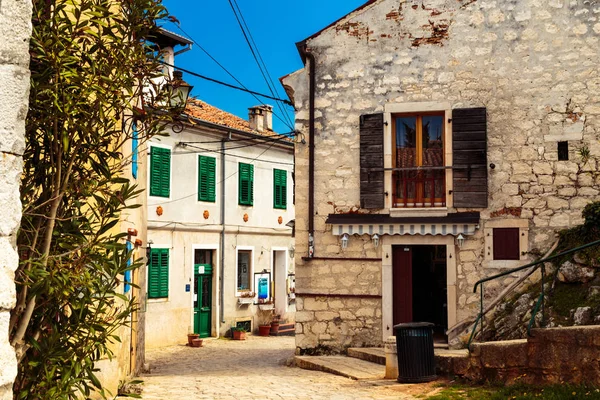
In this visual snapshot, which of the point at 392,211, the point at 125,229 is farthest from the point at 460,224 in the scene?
the point at 125,229

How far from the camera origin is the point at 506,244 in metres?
13.0

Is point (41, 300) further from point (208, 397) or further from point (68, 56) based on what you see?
point (208, 397)

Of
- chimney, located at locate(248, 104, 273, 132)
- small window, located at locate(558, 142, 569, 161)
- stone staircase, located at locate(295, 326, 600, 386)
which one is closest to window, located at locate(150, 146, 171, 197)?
chimney, located at locate(248, 104, 273, 132)

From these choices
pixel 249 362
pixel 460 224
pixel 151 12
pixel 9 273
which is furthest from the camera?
pixel 249 362

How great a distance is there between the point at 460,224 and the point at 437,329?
116 inches

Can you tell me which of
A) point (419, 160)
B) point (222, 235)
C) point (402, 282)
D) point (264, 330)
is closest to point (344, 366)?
point (402, 282)

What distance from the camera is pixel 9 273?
297cm

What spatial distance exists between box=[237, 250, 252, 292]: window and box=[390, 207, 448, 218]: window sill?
35.2 feet

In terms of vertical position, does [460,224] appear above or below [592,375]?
above

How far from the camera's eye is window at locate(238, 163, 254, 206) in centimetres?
2325

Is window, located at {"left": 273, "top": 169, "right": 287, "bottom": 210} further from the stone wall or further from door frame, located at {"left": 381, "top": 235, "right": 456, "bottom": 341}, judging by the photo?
the stone wall

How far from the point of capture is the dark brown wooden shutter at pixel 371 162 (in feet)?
44.5

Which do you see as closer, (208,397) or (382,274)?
(208,397)

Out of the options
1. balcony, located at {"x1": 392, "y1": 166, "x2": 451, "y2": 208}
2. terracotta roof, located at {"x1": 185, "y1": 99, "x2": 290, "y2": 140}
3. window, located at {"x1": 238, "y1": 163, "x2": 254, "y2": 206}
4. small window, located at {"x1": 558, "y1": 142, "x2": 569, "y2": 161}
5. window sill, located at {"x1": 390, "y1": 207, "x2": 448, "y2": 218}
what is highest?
terracotta roof, located at {"x1": 185, "y1": 99, "x2": 290, "y2": 140}
